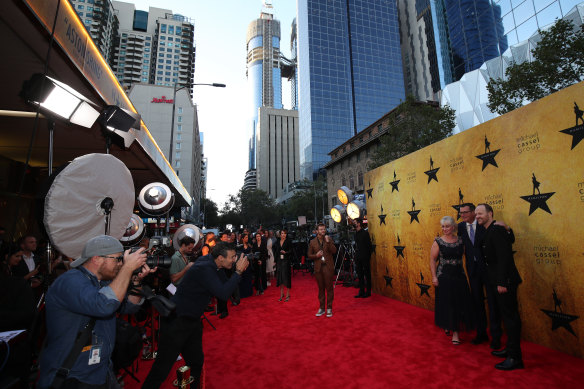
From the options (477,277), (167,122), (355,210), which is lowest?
(477,277)

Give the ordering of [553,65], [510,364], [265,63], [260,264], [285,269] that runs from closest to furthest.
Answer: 1. [510,364]
2. [285,269]
3. [260,264]
4. [553,65]
5. [265,63]

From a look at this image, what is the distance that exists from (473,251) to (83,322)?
17.2 ft

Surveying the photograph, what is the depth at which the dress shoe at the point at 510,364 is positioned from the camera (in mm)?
3455

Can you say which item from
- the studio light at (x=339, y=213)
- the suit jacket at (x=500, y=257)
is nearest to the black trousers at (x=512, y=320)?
the suit jacket at (x=500, y=257)

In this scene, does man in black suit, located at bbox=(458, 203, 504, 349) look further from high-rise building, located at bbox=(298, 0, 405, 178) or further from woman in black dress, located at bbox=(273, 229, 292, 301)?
high-rise building, located at bbox=(298, 0, 405, 178)

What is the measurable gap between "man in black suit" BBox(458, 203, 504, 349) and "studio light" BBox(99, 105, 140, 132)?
217 inches

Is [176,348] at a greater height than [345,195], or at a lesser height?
lesser

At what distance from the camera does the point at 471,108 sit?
115 ft

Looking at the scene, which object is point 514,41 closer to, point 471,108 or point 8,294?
point 471,108

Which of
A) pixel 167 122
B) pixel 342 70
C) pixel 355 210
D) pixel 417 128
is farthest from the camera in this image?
pixel 342 70

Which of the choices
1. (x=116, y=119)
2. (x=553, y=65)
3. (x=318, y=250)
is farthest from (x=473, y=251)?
(x=553, y=65)

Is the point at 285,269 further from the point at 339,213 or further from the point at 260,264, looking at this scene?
the point at 339,213

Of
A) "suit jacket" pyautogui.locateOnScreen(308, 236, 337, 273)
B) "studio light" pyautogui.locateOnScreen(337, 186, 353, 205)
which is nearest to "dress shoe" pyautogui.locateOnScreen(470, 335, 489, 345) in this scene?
"suit jacket" pyautogui.locateOnScreen(308, 236, 337, 273)

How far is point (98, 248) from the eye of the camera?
6.55 ft
